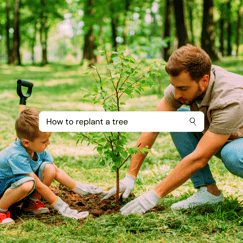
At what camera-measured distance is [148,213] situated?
2.41 m

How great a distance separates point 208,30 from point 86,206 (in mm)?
11954

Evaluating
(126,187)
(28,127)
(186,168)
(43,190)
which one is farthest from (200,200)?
(28,127)

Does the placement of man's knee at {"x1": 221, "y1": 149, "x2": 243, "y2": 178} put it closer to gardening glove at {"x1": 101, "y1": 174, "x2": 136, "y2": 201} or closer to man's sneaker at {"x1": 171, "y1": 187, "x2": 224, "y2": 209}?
man's sneaker at {"x1": 171, "y1": 187, "x2": 224, "y2": 209}

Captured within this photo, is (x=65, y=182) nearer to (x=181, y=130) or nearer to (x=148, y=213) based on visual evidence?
(x=148, y=213)

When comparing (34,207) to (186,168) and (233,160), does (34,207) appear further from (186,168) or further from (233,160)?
(233,160)

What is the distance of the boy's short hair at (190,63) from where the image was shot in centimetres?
218

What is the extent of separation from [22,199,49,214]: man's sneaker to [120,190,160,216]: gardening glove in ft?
2.23

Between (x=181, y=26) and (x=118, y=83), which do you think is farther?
(x=181, y=26)

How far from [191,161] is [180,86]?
559 millimetres

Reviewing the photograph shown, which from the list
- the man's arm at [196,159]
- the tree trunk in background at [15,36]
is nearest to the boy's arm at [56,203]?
the man's arm at [196,159]

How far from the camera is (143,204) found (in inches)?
92.8

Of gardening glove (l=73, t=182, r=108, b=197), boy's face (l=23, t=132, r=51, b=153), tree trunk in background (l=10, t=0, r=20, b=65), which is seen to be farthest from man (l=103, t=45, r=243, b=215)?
tree trunk in background (l=10, t=0, r=20, b=65)

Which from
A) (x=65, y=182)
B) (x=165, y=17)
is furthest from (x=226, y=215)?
(x=165, y=17)

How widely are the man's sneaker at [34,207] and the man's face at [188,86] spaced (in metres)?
1.44
